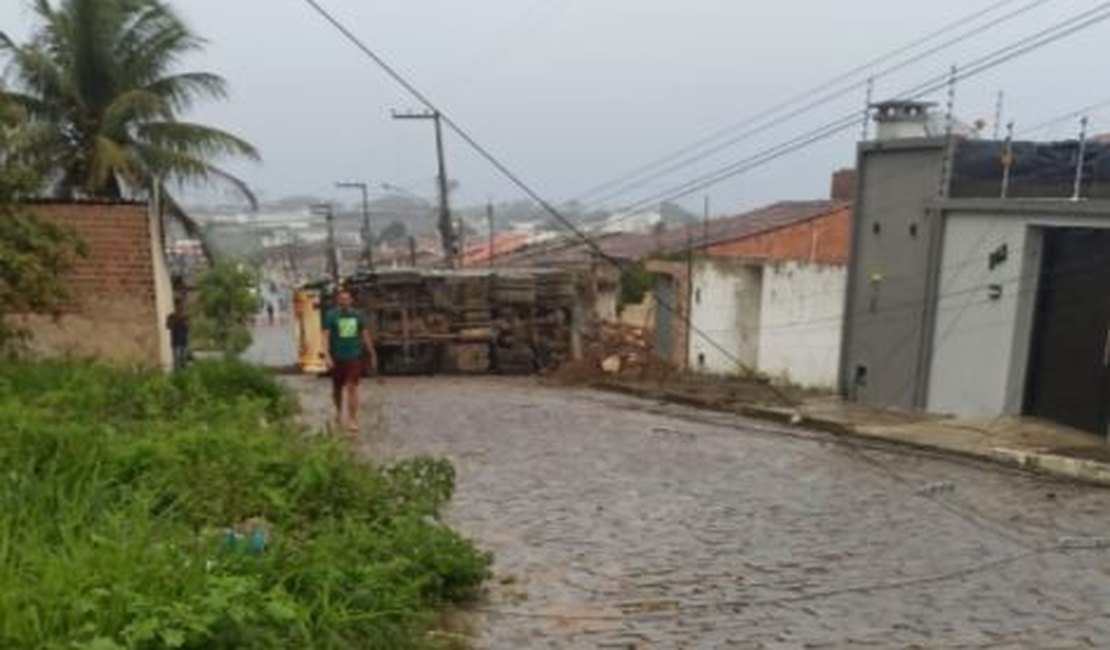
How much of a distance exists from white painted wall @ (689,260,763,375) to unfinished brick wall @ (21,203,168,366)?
17.8 m

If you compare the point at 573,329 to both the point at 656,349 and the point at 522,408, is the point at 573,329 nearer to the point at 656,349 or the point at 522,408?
the point at 656,349

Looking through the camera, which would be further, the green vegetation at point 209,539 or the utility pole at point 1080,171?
the utility pole at point 1080,171

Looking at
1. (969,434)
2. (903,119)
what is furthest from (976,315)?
(903,119)

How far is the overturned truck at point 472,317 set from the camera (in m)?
27.2

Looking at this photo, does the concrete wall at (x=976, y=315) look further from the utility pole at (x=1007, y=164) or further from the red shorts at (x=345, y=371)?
the red shorts at (x=345, y=371)

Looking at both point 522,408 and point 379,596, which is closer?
point 379,596

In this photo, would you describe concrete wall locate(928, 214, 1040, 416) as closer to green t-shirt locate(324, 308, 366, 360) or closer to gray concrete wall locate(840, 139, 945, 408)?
gray concrete wall locate(840, 139, 945, 408)

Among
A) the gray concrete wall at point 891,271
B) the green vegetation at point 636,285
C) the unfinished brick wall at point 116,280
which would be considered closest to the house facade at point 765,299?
the green vegetation at point 636,285

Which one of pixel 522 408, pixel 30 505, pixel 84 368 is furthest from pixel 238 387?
pixel 30 505

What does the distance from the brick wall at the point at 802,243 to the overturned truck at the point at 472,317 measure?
7470mm

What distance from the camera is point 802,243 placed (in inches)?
1347

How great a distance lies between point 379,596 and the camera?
533 cm

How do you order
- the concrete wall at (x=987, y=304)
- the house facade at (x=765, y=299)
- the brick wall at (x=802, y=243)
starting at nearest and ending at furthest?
the concrete wall at (x=987, y=304), the house facade at (x=765, y=299), the brick wall at (x=802, y=243)

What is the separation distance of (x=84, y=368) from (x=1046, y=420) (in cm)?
1371
